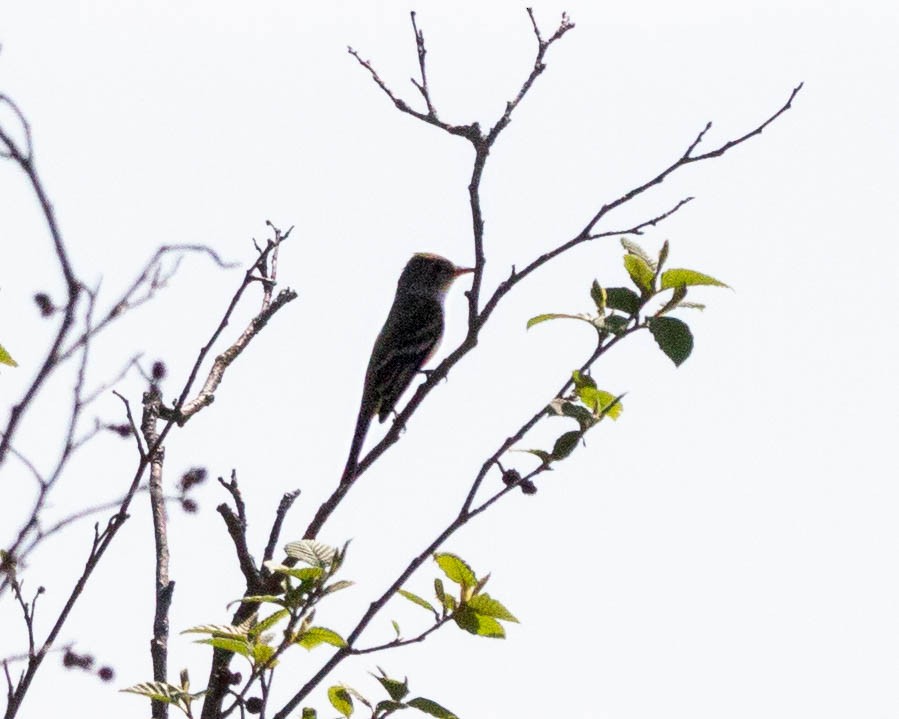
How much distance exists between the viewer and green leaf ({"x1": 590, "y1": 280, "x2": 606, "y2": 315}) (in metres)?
4.12

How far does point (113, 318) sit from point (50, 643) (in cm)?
84

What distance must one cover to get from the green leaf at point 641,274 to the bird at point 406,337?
132 inches

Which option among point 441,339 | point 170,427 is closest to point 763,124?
point 170,427

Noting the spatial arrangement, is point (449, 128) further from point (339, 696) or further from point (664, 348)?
point (339, 696)

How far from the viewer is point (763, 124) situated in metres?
4.34

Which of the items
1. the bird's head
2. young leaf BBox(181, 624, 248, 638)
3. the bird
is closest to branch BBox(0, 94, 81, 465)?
young leaf BBox(181, 624, 248, 638)

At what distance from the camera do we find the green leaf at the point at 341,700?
374 centimetres

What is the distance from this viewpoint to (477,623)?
381cm

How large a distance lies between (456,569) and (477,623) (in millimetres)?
167

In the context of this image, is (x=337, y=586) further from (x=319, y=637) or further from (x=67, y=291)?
(x=67, y=291)

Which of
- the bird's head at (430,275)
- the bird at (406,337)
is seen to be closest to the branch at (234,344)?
the bird at (406,337)

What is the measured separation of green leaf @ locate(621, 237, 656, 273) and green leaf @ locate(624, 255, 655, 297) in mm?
23

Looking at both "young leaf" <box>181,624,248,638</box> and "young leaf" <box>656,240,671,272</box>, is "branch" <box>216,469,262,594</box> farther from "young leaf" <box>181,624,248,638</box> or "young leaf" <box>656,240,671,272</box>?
"young leaf" <box>656,240,671,272</box>

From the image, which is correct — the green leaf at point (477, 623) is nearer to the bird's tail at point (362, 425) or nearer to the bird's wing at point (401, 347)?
the bird's tail at point (362, 425)
